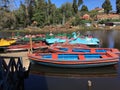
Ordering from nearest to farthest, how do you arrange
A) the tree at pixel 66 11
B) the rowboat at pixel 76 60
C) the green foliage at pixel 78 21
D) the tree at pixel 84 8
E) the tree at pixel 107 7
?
1. the rowboat at pixel 76 60
2. the green foliage at pixel 78 21
3. the tree at pixel 66 11
4. the tree at pixel 107 7
5. the tree at pixel 84 8

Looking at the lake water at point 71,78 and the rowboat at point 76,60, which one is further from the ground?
the rowboat at point 76,60

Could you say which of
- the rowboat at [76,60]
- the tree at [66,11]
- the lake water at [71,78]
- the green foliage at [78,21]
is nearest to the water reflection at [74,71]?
the lake water at [71,78]

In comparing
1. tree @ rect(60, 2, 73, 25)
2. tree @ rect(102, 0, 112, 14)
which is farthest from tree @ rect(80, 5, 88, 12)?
tree @ rect(60, 2, 73, 25)

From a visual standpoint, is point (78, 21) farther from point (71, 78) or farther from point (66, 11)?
point (71, 78)

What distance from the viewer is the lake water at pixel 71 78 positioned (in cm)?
1589

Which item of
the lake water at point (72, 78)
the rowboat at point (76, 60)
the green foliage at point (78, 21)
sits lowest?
the lake water at point (72, 78)

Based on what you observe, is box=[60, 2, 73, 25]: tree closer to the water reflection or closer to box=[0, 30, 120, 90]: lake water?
the water reflection

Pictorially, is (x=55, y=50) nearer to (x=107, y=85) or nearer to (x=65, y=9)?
(x=107, y=85)

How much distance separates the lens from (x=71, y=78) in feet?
59.1

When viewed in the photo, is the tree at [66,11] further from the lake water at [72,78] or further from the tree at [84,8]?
the lake water at [72,78]

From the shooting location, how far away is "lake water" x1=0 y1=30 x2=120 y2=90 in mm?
15891

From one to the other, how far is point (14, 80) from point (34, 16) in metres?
80.0

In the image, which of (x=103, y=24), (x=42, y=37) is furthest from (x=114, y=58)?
(x=103, y=24)

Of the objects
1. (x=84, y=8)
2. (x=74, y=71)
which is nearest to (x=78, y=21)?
(x=84, y=8)
